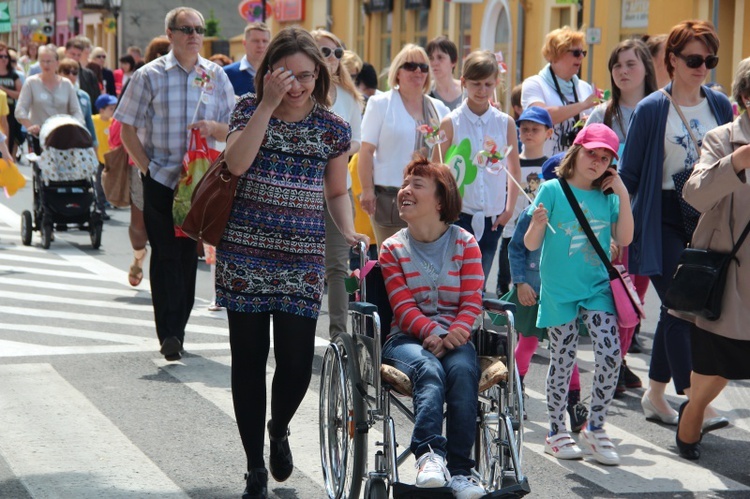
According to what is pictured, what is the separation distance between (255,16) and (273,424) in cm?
3098

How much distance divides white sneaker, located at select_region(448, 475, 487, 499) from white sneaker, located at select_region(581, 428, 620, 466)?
5.17 feet

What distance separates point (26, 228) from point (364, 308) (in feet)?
33.1

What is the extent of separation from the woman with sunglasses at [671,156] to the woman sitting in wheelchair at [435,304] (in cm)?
166

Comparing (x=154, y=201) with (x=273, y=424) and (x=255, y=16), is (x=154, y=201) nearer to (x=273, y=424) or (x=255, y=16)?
(x=273, y=424)

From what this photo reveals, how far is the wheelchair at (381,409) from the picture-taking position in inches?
188

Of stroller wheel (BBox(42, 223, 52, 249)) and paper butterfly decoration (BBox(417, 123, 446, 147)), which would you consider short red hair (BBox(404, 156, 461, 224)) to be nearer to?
paper butterfly decoration (BBox(417, 123, 446, 147))

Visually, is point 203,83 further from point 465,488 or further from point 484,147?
point 465,488

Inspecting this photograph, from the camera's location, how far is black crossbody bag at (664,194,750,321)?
19.2 ft

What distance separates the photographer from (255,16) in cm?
3553

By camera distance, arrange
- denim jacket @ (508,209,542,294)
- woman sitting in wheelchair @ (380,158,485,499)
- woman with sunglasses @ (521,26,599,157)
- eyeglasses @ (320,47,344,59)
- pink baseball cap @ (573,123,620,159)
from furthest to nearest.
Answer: woman with sunglasses @ (521,26,599,157) < eyeglasses @ (320,47,344,59) < denim jacket @ (508,209,542,294) < pink baseball cap @ (573,123,620,159) < woman sitting in wheelchair @ (380,158,485,499)

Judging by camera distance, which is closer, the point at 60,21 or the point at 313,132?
the point at 313,132

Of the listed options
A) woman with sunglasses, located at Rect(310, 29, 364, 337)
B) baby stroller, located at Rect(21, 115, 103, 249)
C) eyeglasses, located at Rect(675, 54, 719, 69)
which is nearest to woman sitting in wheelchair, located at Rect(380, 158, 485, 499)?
eyeglasses, located at Rect(675, 54, 719, 69)

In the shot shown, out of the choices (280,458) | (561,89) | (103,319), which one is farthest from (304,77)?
(103,319)

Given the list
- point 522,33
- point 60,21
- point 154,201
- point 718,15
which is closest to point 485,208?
point 154,201
